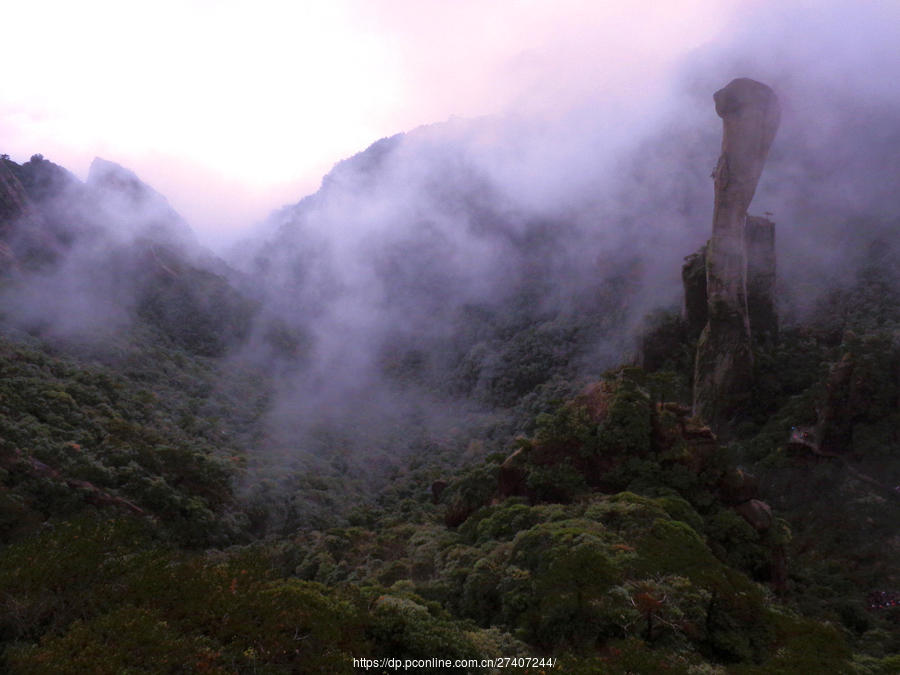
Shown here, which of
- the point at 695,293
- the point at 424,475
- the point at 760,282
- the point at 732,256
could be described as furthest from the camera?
the point at 695,293

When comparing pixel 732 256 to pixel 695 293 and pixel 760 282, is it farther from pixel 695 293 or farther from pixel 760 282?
pixel 760 282

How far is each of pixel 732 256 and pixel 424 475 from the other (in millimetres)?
28017

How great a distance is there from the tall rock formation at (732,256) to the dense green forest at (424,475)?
1840 millimetres

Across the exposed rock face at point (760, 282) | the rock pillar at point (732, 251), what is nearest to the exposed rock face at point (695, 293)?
the rock pillar at point (732, 251)

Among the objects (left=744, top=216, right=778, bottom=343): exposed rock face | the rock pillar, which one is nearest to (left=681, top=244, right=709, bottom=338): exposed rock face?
the rock pillar

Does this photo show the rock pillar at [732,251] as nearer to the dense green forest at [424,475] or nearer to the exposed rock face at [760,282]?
the dense green forest at [424,475]

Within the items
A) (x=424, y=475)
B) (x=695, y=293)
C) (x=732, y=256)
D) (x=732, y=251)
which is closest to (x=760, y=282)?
(x=695, y=293)

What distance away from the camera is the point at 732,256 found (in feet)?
132

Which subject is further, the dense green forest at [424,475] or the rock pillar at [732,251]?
the rock pillar at [732,251]

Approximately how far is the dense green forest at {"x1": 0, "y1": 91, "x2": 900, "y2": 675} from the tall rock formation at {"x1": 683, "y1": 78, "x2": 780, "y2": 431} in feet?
6.04

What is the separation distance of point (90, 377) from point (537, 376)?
41337 millimetres

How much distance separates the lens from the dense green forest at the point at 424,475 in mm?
12219

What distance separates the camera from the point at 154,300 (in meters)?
59.2

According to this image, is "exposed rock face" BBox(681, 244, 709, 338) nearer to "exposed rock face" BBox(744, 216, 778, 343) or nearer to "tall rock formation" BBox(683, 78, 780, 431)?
"tall rock formation" BBox(683, 78, 780, 431)
